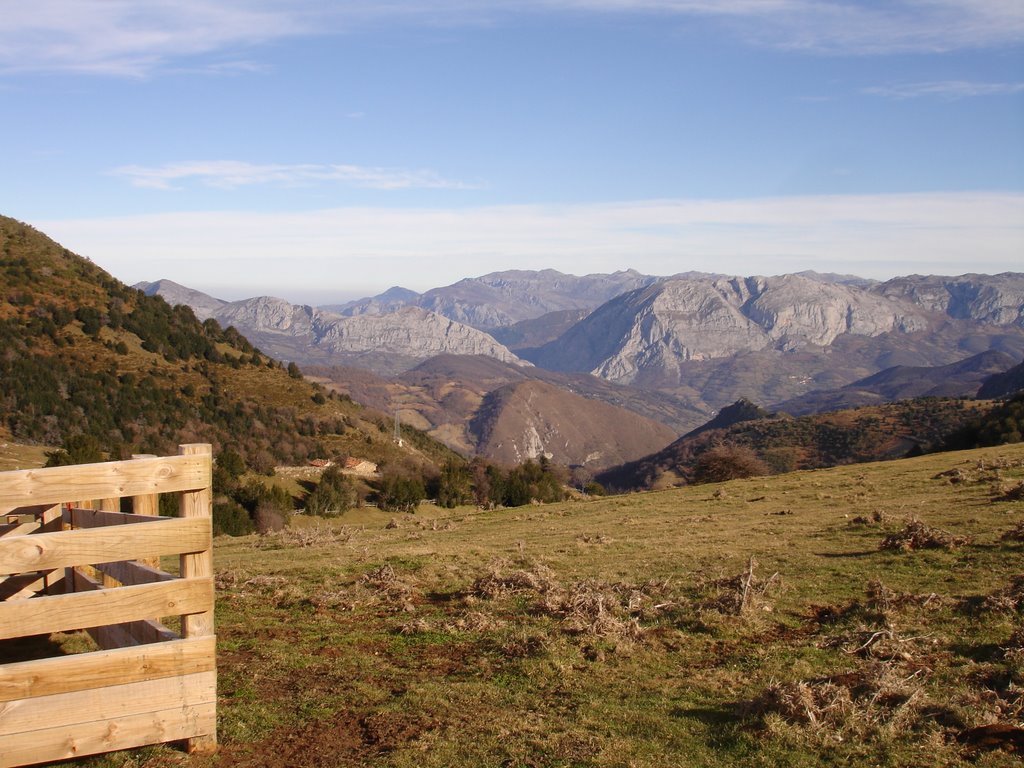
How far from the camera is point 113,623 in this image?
665cm

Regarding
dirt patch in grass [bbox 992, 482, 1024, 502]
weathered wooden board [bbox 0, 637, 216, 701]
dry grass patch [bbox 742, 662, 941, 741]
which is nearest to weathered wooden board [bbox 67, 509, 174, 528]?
weathered wooden board [bbox 0, 637, 216, 701]

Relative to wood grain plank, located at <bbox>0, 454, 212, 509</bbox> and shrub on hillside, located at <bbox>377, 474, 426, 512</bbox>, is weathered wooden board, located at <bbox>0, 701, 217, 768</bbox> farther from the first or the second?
shrub on hillside, located at <bbox>377, 474, 426, 512</bbox>

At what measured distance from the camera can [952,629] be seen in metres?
10.3

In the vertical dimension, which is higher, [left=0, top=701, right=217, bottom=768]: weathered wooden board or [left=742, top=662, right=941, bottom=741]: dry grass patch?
[left=0, top=701, right=217, bottom=768]: weathered wooden board

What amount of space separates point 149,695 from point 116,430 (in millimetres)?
83873

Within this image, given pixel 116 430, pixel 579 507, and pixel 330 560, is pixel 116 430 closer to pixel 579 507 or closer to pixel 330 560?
pixel 579 507

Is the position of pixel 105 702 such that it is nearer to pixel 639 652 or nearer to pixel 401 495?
pixel 639 652

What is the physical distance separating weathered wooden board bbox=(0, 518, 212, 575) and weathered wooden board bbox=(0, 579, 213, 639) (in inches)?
11.3

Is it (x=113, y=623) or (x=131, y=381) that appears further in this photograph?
(x=131, y=381)

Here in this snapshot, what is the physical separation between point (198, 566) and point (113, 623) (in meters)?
0.80

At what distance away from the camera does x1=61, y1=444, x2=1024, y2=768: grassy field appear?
7.16m

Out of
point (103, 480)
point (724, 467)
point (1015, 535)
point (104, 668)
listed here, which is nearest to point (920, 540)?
point (1015, 535)

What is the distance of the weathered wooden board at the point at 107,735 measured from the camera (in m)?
6.22

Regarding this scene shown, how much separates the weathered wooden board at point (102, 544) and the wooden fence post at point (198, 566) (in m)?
0.11
